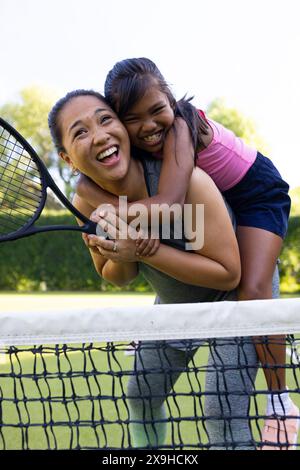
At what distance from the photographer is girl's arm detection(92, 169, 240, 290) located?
4.83 feet

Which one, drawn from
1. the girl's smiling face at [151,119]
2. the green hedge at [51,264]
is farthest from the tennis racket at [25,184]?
the green hedge at [51,264]

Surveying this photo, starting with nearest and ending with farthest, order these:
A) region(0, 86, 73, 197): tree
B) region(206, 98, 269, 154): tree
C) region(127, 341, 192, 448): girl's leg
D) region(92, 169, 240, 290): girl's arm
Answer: region(92, 169, 240, 290): girl's arm, region(127, 341, 192, 448): girl's leg, region(206, 98, 269, 154): tree, region(0, 86, 73, 197): tree

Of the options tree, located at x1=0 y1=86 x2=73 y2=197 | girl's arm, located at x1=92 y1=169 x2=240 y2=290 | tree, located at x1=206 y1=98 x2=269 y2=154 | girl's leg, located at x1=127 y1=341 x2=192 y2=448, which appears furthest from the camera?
tree, located at x1=0 y1=86 x2=73 y2=197

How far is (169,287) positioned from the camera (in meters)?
1.72

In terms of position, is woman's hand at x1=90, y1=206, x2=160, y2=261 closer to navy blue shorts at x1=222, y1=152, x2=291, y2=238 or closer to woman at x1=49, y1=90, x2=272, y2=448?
woman at x1=49, y1=90, x2=272, y2=448

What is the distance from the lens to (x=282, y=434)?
159 centimetres

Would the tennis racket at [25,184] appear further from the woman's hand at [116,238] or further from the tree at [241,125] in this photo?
the tree at [241,125]

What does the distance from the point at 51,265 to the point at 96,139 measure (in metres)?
9.62

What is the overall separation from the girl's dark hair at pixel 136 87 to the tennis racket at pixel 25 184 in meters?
0.28

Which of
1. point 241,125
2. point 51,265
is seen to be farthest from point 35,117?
point 51,265

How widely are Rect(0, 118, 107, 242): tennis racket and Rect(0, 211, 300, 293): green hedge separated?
835cm

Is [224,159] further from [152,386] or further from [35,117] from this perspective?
[35,117]

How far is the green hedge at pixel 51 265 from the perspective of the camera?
10.7 meters

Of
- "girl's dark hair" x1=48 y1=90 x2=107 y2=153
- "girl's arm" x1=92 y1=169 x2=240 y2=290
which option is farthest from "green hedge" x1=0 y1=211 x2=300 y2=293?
"girl's arm" x1=92 y1=169 x2=240 y2=290
